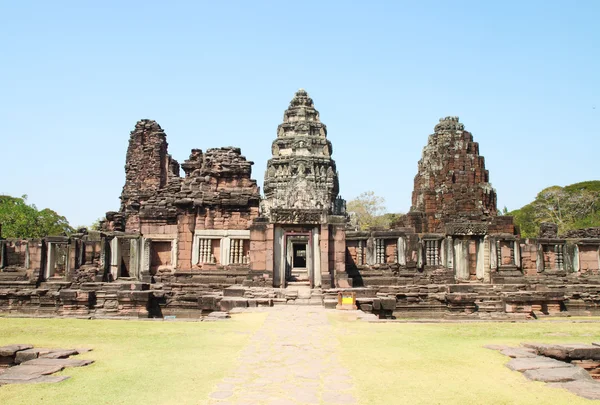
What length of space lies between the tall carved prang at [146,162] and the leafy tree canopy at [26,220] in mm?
9355

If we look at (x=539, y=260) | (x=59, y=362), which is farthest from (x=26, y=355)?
(x=539, y=260)

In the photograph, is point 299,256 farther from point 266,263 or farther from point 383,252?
point 266,263

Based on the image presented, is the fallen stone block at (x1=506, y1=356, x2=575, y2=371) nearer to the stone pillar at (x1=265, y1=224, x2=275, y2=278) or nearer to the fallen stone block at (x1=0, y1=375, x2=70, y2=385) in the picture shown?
the fallen stone block at (x1=0, y1=375, x2=70, y2=385)

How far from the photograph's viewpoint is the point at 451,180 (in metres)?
28.6

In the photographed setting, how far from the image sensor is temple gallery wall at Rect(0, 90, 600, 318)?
55.1 ft

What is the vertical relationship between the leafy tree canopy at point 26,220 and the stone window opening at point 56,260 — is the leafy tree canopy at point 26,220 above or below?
above

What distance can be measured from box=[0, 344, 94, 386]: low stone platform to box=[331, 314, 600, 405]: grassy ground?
3.78 metres

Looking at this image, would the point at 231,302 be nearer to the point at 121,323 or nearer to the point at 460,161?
the point at 121,323

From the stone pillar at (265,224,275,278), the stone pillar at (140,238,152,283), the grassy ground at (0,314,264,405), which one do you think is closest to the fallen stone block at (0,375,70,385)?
the grassy ground at (0,314,264,405)

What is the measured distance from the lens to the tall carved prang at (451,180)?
2802cm

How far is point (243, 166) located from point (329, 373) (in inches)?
658

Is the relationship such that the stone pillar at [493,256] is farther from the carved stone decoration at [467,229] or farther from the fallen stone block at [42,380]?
the fallen stone block at [42,380]

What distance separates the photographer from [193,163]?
25.8 meters

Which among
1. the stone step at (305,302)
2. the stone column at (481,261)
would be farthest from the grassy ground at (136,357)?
the stone column at (481,261)
